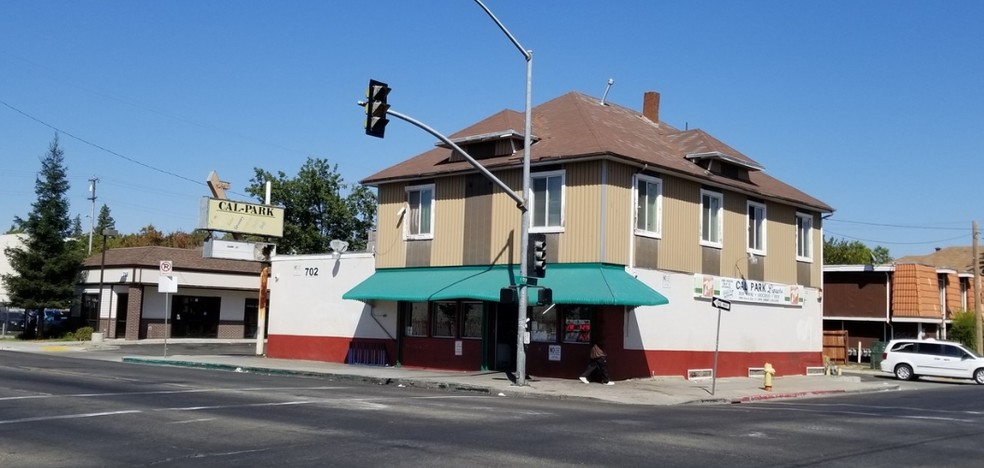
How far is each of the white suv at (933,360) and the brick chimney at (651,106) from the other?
13.3 meters

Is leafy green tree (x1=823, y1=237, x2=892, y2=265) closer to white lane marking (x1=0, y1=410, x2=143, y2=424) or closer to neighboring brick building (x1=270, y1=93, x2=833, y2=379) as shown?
neighboring brick building (x1=270, y1=93, x2=833, y2=379)

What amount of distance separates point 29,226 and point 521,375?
35903mm

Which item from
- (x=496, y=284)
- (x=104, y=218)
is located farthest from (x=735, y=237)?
(x=104, y=218)

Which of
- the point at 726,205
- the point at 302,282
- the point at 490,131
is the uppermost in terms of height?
the point at 490,131

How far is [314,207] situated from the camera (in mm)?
59875

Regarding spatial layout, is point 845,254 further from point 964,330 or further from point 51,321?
point 51,321

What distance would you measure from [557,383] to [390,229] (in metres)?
9.55

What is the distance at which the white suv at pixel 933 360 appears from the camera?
3575cm

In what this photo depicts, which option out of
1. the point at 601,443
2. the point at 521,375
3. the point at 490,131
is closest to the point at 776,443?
the point at 601,443

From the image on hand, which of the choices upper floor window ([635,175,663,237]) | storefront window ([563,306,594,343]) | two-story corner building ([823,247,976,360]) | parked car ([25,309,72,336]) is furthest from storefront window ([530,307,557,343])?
parked car ([25,309,72,336])

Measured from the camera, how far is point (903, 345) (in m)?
37.0

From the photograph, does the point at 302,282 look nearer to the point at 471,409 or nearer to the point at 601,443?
the point at 471,409

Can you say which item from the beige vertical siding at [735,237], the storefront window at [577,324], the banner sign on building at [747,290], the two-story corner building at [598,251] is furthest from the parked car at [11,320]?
the beige vertical siding at [735,237]

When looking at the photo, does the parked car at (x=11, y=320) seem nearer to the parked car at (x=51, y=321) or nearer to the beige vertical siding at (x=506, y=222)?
the parked car at (x=51, y=321)
